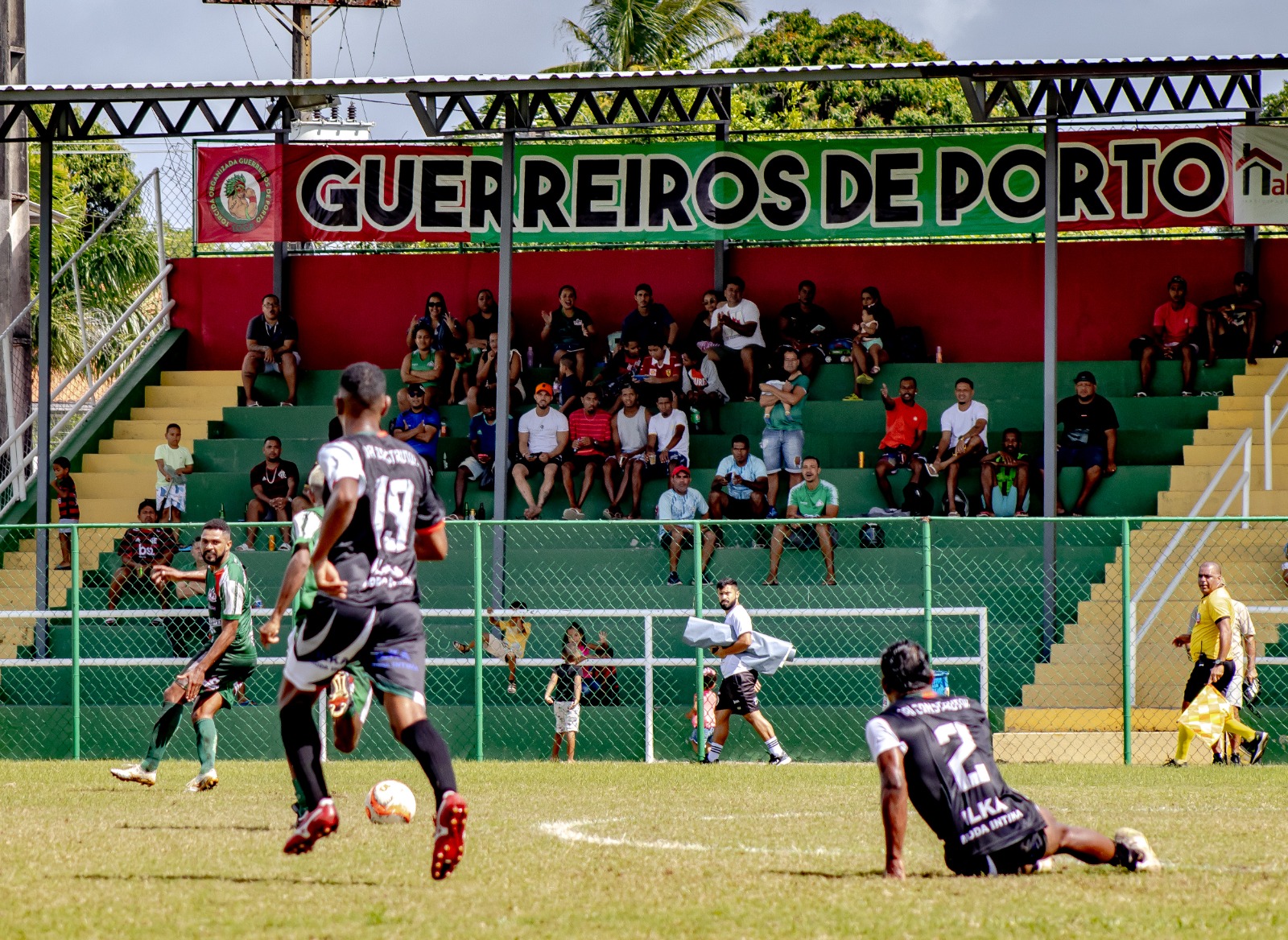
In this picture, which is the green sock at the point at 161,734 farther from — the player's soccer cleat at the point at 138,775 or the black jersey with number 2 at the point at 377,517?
the black jersey with number 2 at the point at 377,517

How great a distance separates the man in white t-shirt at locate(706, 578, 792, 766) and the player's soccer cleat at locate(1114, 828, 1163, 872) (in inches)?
325

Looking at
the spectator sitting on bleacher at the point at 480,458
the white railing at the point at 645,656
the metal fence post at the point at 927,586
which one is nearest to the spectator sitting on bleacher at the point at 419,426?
the spectator sitting on bleacher at the point at 480,458

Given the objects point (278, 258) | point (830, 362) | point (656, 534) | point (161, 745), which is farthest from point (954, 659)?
point (278, 258)

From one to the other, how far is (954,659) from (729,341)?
20.6 ft

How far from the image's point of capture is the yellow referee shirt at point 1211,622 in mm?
14195

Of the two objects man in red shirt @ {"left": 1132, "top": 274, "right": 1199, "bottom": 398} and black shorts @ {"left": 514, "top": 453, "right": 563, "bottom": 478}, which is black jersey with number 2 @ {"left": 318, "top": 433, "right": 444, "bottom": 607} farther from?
man in red shirt @ {"left": 1132, "top": 274, "right": 1199, "bottom": 398}

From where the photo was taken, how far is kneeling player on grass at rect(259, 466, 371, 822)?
7328 millimetres

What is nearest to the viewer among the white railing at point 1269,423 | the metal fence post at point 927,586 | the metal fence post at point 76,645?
the metal fence post at point 927,586

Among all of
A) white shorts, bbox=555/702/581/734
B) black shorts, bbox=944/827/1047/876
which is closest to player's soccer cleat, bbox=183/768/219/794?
white shorts, bbox=555/702/581/734

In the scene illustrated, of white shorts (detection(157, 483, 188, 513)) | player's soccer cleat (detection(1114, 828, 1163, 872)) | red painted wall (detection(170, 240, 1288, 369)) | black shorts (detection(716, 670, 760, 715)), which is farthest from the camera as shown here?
red painted wall (detection(170, 240, 1288, 369))

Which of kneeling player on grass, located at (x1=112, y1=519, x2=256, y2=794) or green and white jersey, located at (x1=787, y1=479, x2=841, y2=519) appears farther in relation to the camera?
green and white jersey, located at (x1=787, y1=479, x2=841, y2=519)

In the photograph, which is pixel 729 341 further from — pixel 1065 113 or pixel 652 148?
pixel 1065 113

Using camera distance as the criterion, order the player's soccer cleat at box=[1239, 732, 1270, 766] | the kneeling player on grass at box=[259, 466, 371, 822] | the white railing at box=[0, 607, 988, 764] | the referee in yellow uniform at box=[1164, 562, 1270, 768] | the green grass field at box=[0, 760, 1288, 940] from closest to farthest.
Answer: the green grass field at box=[0, 760, 1288, 940], the kneeling player on grass at box=[259, 466, 371, 822], the referee in yellow uniform at box=[1164, 562, 1270, 768], the player's soccer cleat at box=[1239, 732, 1270, 766], the white railing at box=[0, 607, 988, 764]

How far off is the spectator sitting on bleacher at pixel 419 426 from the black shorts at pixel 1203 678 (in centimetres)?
909
